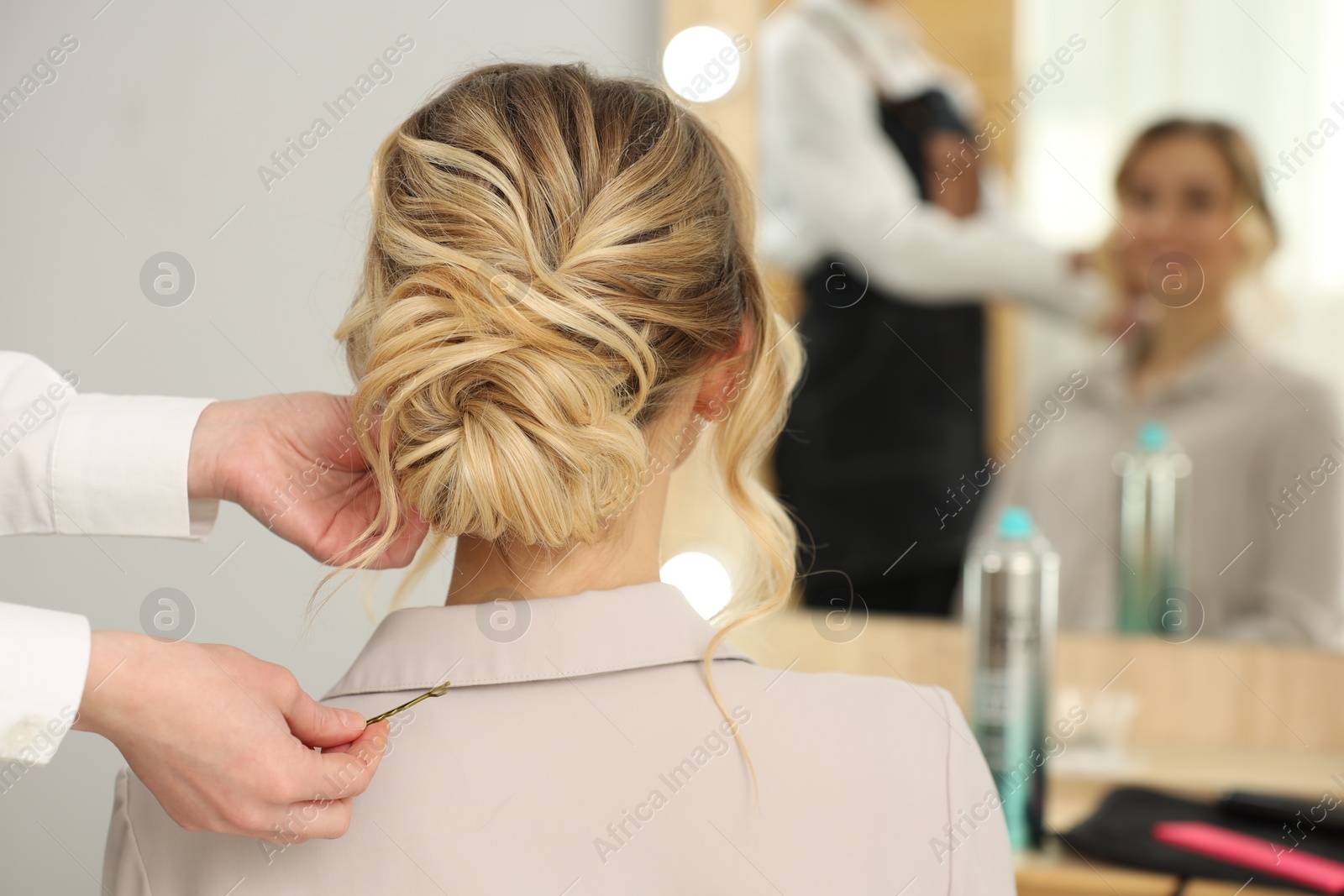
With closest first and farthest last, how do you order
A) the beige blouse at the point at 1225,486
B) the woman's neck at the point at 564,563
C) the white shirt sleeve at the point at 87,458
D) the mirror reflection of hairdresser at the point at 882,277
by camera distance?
the woman's neck at the point at 564,563 → the white shirt sleeve at the point at 87,458 → the beige blouse at the point at 1225,486 → the mirror reflection of hairdresser at the point at 882,277

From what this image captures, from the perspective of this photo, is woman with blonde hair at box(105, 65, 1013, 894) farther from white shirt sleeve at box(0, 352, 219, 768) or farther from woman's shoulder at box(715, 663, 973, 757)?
white shirt sleeve at box(0, 352, 219, 768)

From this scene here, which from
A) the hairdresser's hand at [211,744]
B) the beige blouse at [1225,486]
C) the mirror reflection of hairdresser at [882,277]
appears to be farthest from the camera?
the mirror reflection of hairdresser at [882,277]

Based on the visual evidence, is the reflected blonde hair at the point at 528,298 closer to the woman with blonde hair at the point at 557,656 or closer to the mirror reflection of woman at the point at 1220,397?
the woman with blonde hair at the point at 557,656

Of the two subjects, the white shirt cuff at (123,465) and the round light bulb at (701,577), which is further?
the round light bulb at (701,577)

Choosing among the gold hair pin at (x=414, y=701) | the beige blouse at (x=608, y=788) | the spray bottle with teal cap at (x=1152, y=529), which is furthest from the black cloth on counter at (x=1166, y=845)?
the gold hair pin at (x=414, y=701)

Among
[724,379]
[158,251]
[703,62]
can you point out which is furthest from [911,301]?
[158,251]

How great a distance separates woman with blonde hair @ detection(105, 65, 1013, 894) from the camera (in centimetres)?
54

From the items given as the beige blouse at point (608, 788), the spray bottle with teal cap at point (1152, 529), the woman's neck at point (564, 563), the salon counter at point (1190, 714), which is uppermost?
the woman's neck at point (564, 563)

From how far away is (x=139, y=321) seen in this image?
94 centimetres

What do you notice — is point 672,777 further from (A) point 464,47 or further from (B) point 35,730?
(A) point 464,47

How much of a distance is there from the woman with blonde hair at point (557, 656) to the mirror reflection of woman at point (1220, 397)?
0.78 m

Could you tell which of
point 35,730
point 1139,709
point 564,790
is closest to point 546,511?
point 564,790

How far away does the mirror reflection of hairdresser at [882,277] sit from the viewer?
1302 mm

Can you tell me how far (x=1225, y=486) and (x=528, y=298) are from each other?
982 mm
